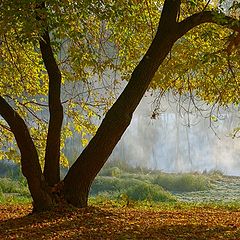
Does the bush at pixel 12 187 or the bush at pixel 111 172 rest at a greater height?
→ the bush at pixel 111 172

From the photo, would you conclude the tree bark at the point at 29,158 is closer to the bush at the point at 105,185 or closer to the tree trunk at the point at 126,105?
the tree trunk at the point at 126,105

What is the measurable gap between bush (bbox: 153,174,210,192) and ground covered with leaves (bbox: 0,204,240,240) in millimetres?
7900

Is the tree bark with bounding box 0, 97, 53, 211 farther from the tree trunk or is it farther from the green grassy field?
the green grassy field

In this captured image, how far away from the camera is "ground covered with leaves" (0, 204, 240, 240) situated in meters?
5.05

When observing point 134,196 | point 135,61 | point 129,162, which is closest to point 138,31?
point 135,61

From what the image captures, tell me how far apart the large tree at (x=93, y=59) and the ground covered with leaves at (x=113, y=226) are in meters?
0.43

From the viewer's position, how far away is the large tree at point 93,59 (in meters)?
4.95

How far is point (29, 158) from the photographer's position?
6223 mm

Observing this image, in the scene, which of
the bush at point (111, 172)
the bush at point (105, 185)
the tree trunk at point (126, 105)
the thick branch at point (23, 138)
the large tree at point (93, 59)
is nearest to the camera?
the large tree at point (93, 59)

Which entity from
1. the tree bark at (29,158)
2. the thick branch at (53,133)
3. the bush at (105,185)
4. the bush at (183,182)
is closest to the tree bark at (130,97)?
the thick branch at (53,133)

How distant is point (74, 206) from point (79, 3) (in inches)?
109

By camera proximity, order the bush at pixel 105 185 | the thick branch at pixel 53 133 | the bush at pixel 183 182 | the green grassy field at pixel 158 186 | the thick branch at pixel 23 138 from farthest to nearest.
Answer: the bush at pixel 183 182 < the bush at pixel 105 185 < the green grassy field at pixel 158 186 < the thick branch at pixel 53 133 < the thick branch at pixel 23 138

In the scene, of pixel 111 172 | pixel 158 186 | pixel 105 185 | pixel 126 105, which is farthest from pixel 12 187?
pixel 126 105

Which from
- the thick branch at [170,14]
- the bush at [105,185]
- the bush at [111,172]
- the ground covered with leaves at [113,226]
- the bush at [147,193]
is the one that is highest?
the thick branch at [170,14]
